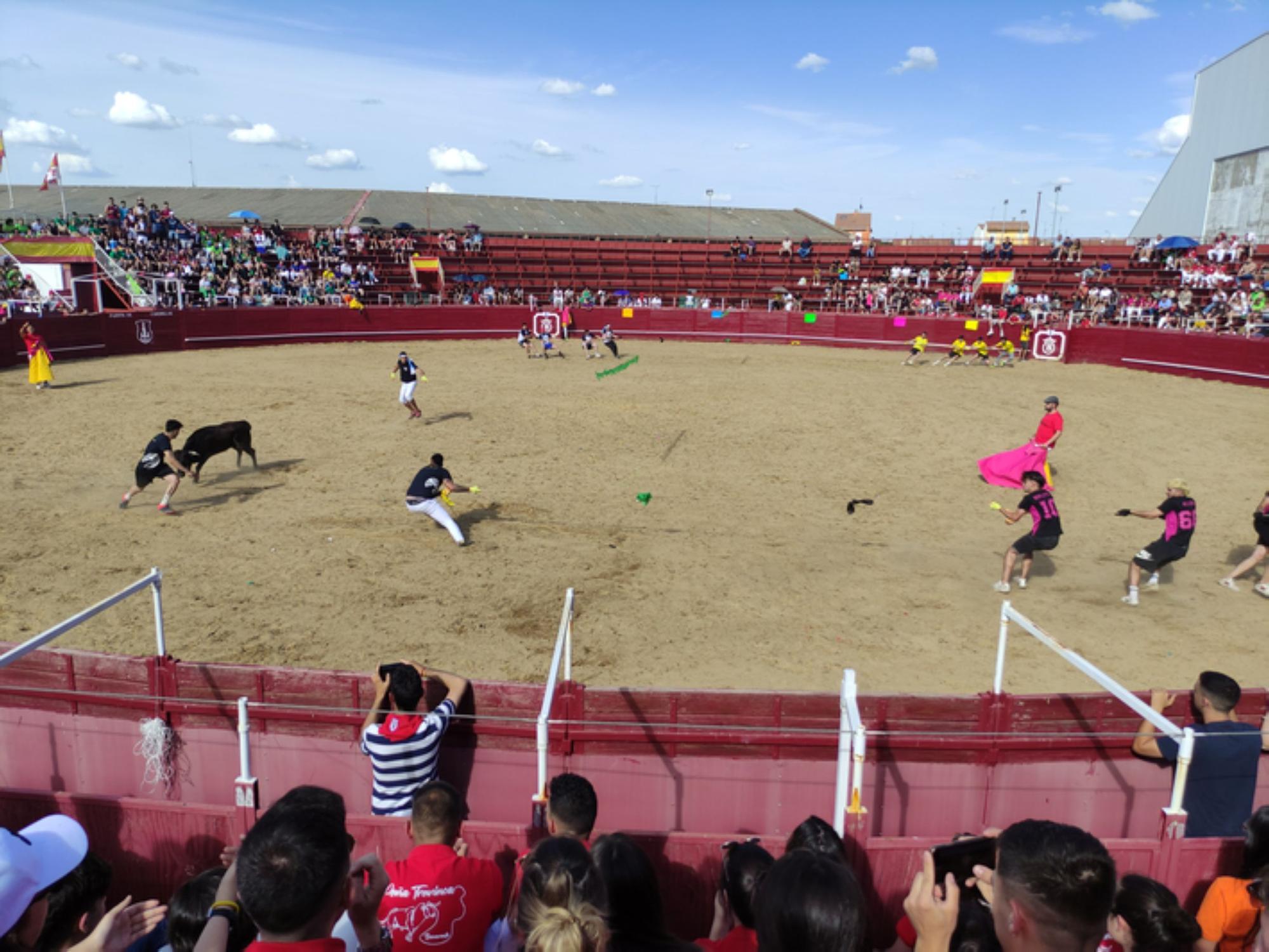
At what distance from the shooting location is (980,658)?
842cm

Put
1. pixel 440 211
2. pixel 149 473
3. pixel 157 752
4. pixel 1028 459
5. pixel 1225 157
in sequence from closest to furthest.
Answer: pixel 157 752 → pixel 149 473 → pixel 1028 459 → pixel 1225 157 → pixel 440 211

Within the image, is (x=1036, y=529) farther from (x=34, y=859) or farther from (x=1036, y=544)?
(x=34, y=859)

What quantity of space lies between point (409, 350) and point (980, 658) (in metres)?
27.7

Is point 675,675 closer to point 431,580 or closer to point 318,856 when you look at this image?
point 431,580

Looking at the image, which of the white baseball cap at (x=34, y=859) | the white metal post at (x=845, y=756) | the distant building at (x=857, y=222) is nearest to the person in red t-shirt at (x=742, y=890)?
the white metal post at (x=845, y=756)

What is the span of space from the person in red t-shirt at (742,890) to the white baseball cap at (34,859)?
2.19 m

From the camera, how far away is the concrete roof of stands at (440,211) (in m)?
54.5

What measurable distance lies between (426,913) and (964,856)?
208 centimetres

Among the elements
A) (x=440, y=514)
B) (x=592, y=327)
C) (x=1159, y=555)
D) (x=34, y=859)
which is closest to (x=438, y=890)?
(x=34, y=859)

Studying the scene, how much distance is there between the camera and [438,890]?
3.42 metres

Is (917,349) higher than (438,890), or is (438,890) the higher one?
(917,349)

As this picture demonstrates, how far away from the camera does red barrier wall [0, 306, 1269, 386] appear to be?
27.0 meters

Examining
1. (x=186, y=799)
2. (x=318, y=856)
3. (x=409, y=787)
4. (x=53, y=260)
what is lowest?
(x=186, y=799)

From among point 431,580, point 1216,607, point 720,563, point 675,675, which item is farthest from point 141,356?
point 1216,607
